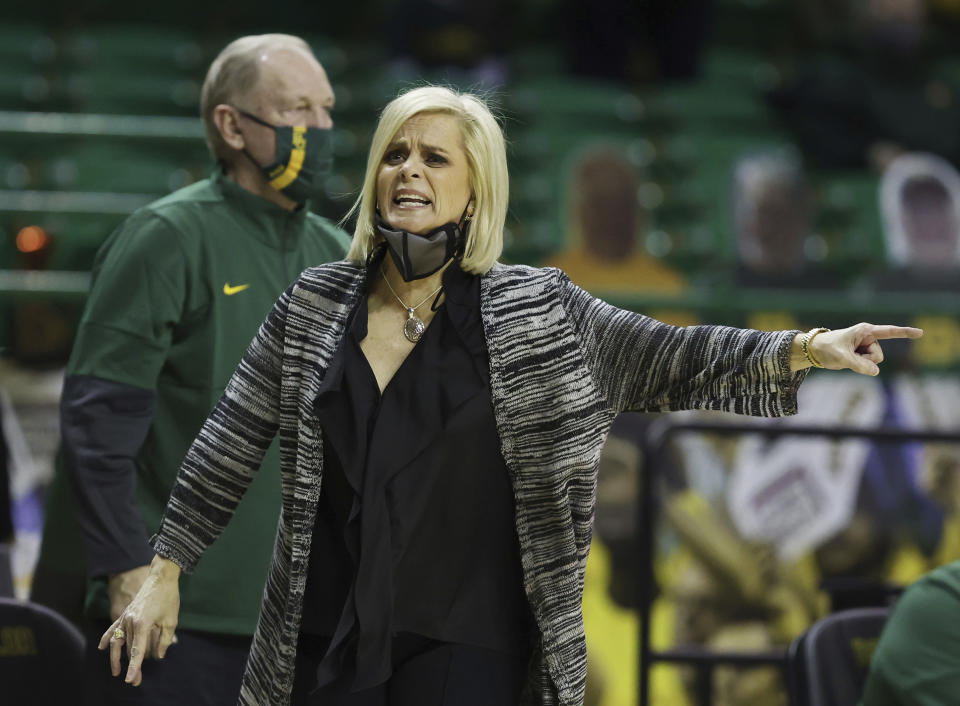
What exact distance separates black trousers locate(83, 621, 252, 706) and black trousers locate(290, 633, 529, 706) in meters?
0.51

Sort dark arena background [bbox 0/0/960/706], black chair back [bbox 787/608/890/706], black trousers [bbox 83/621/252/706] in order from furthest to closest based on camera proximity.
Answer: dark arena background [bbox 0/0/960/706] → black chair back [bbox 787/608/890/706] → black trousers [bbox 83/621/252/706]

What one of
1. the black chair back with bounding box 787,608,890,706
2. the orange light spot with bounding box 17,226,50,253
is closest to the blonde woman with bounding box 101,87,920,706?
the black chair back with bounding box 787,608,890,706

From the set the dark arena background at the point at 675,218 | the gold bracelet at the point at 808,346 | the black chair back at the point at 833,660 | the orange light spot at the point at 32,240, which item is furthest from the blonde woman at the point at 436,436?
the orange light spot at the point at 32,240

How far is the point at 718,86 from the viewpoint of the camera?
293 inches

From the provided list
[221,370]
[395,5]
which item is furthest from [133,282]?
[395,5]

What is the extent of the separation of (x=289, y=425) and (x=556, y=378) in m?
0.39

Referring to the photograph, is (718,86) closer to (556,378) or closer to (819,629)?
(819,629)

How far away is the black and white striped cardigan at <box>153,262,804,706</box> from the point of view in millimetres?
1891

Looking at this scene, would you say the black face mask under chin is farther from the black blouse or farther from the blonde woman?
the black blouse

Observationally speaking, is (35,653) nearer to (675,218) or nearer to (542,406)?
(542,406)

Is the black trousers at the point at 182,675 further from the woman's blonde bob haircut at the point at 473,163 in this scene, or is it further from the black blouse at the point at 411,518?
the woman's blonde bob haircut at the point at 473,163

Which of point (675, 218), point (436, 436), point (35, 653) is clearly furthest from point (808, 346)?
point (675, 218)

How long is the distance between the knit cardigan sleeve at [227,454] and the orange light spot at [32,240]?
2.67m

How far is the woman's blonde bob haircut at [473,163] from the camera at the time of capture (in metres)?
2.02
